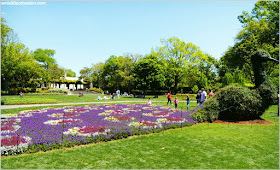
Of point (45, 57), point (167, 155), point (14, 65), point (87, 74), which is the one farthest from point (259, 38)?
point (45, 57)

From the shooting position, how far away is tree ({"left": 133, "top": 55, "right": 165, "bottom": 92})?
39.1 m

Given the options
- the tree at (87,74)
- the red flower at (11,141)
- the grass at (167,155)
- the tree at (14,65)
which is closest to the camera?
the grass at (167,155)

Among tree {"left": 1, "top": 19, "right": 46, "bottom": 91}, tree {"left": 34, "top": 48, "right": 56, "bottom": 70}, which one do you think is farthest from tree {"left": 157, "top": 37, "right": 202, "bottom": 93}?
tree {"left": 34, "top": 48, "right": 56, "bottom": 70}

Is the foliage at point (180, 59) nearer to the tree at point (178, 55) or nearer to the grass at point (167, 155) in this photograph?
the tree at point (178, 55)

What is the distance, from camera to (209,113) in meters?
11.9

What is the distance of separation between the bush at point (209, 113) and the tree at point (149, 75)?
1052 inches

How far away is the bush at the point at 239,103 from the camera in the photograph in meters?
11.5

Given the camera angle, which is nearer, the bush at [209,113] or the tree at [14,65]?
the bush at [209,113]

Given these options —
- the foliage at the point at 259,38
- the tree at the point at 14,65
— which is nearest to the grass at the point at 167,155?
the foliage at the point at 259,38

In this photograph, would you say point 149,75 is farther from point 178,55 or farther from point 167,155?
point 167,155

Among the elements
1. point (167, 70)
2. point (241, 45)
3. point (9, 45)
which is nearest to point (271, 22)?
point (241, 45)

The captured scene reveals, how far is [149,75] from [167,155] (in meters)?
33.8

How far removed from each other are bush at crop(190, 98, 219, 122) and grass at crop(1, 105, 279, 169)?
3.55 meters

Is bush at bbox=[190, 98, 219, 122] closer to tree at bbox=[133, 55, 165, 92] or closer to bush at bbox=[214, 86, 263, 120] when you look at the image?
bush at bbox=[214, 86, 263, 120]
